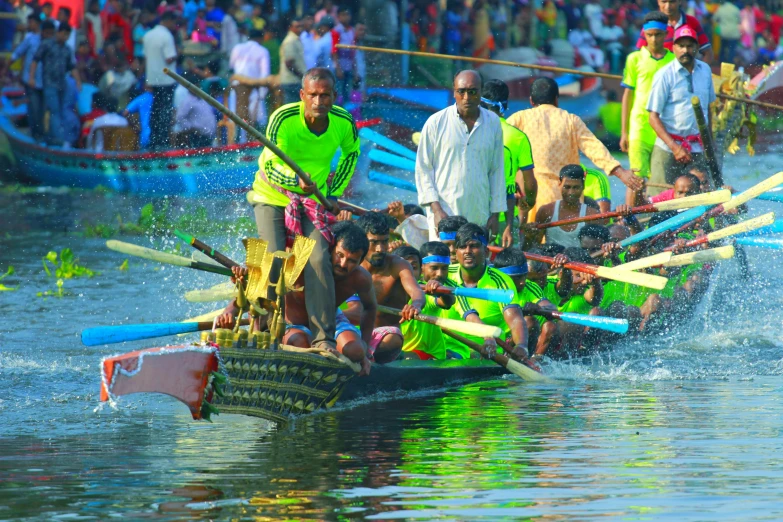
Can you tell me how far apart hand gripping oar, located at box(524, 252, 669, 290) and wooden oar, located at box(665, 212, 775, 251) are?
96 centimetres

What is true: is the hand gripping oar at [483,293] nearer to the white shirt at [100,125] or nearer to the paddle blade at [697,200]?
the paddle blade at [697,200]

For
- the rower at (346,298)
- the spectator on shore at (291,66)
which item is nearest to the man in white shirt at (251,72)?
the spectator on shore at (291,66)

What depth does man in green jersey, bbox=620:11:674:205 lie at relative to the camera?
11914 millimetres

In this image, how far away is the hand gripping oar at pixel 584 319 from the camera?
891 cm

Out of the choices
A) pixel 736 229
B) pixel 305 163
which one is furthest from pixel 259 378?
pixel 736 229

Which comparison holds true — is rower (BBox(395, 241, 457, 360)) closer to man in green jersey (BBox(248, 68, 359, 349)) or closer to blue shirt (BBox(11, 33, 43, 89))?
man in green jersey (BBox(248, 68, 359, 349))

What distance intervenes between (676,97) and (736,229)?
1685 mm

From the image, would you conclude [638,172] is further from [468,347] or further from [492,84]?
[468,347]

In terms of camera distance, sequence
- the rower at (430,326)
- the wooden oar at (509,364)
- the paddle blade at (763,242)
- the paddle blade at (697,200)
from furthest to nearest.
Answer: the paddle blade at (763,242) → the paddle blade at (697,200) → the rower at (430,326) → the wooden oar at (509,364)

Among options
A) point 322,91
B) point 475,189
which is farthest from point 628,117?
point 322,91

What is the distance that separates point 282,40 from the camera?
18.0 m

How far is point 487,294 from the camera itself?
8.69 metres

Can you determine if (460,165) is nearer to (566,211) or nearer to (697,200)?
(566,211)

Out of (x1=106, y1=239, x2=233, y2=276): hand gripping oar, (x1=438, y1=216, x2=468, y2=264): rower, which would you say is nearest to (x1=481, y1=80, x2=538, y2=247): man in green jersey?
(x1=438, y1=216, x2=468, y2=264): rower
